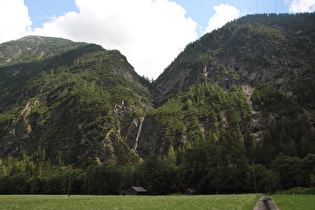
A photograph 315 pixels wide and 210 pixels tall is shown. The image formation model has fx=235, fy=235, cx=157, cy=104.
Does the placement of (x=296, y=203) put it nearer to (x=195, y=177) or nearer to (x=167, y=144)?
(x=195, y=177)

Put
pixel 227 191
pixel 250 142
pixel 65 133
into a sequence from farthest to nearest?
pixel 65 133, pixel 250 142, pixel 227 191

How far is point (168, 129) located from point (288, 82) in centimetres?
10581

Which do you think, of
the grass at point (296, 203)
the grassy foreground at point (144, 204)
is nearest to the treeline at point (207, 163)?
the grass at point (296, 203)

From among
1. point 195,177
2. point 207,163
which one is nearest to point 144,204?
point 207,163

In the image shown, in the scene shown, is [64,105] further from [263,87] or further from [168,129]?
[263,87]

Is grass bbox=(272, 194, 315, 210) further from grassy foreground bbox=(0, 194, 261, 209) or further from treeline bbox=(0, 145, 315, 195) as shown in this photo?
treeline bbox=(0, 145, 315, 195)

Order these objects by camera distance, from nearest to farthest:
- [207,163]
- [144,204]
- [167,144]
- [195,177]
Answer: [144,204] < [207,163] < [195,177] < [167,144]

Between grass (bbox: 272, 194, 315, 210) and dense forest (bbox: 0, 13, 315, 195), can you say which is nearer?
grass (bbox: 272, 194, 315, 210)

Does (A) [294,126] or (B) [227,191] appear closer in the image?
(B) [227,191]

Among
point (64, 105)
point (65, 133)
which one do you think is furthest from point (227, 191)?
point (64, 105)

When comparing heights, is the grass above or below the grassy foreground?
above

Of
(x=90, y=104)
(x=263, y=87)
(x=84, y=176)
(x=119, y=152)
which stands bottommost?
(x=84, y=176)

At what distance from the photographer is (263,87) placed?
196m

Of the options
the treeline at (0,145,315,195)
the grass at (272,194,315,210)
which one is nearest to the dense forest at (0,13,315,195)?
the treeline at (0,145,315,195)
